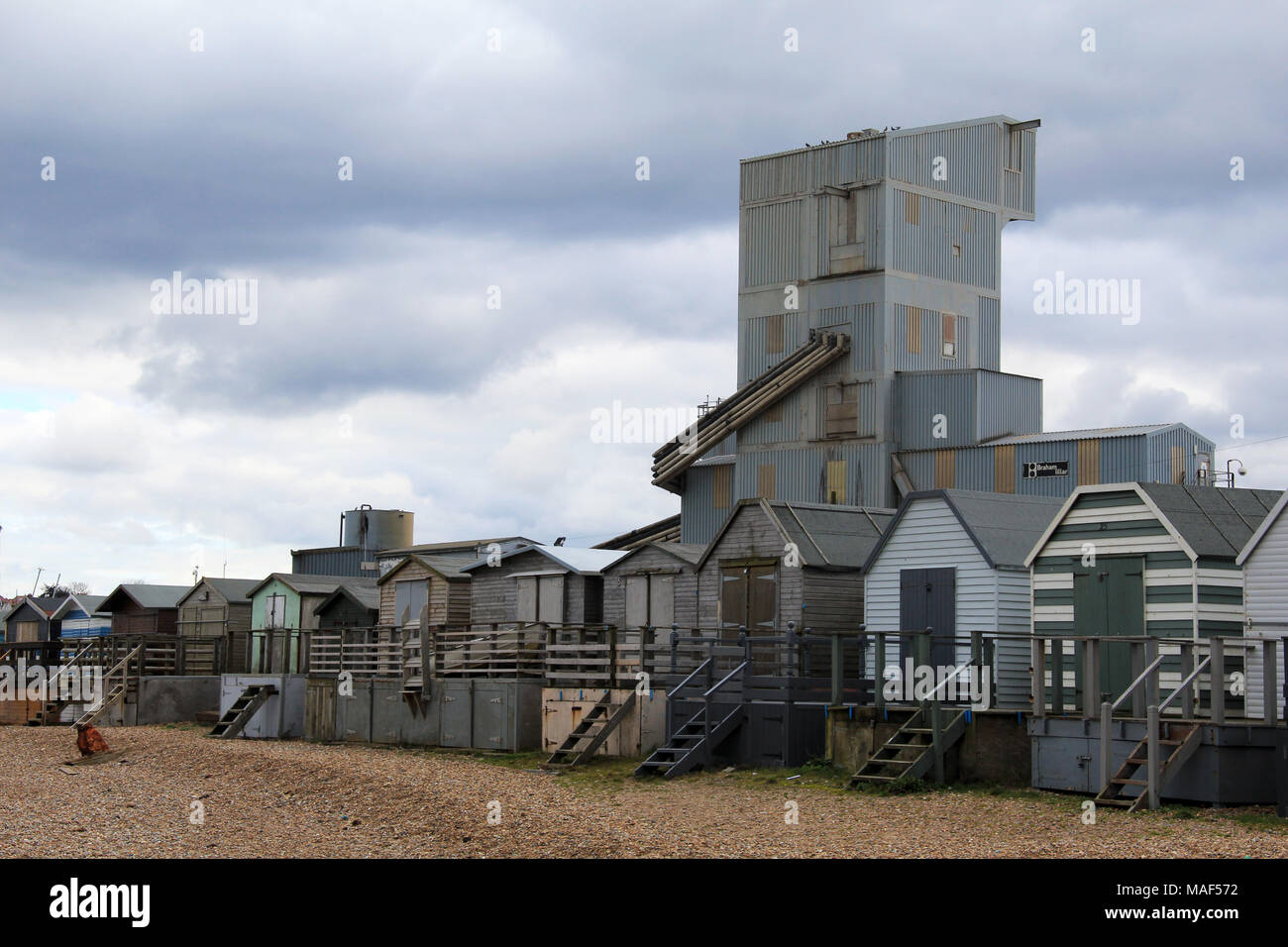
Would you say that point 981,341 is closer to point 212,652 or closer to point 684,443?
point 684,443

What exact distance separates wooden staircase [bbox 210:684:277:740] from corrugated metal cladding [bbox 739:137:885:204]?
2688 centimetres

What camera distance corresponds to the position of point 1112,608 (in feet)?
79.4

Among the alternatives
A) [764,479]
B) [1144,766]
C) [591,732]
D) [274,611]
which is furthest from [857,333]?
[1144,766]

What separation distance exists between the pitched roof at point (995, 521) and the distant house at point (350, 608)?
22.5 metres

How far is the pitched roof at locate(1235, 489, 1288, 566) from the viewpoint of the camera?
22.2 meters

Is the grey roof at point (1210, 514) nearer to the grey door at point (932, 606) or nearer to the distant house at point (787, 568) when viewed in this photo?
the grey door at point (932, 606)

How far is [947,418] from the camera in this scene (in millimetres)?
50000

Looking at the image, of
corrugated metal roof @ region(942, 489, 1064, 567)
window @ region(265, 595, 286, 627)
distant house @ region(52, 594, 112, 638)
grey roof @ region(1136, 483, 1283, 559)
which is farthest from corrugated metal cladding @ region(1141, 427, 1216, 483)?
distant house @ region(52, 594, 112, 638)

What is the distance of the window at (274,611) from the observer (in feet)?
163

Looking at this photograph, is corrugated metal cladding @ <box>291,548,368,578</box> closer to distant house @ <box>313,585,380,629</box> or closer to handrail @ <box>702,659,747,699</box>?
distant house @ <box>313,585,380,629</box>

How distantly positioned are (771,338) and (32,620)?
35877mm

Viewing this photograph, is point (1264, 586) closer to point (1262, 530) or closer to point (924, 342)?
point (1262, 530)

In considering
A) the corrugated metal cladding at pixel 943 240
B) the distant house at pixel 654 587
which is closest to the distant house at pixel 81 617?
the distant house at pixel 654 587
